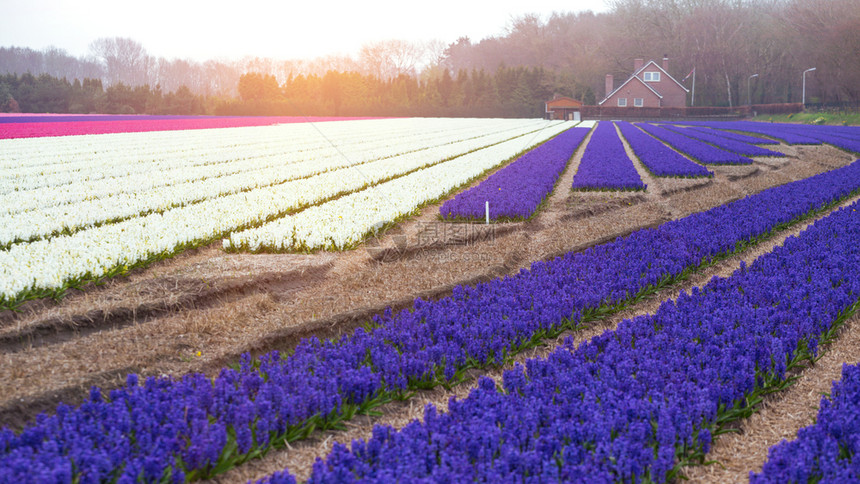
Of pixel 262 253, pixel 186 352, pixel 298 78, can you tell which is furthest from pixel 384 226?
pixel 298 78

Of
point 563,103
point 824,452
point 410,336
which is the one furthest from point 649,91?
point 824,452

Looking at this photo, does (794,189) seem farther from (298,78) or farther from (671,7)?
(671,7)

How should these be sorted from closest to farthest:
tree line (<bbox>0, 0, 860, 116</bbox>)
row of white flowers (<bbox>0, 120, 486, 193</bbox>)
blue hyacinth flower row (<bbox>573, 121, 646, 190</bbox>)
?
1. blue hyacinth flower row (<bbox>573, 121, 646, 190</bbox>)
2. row of white flowers (<bbox>0, 120, 486, 193</bbox>)
3. tree line (<bbox>0, 0, 860, 116</bbox>)

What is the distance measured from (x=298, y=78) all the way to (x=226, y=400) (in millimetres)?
81662

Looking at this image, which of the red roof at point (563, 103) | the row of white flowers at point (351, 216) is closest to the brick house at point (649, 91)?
the red roof at point (563, 103)

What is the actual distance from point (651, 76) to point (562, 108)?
16.0 metres

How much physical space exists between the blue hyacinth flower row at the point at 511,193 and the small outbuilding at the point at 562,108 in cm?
5903

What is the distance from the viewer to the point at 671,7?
108125 millimetres

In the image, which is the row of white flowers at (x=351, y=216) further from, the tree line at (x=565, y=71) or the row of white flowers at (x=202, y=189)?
the tree line at (x=565, y=71)

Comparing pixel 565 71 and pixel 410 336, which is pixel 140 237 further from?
pixel 565 71

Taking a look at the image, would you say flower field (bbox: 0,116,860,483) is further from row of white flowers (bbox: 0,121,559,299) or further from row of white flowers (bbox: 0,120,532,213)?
row of white flowers (bbox: 0,120,532,213)

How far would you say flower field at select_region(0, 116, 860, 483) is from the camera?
12.4ft

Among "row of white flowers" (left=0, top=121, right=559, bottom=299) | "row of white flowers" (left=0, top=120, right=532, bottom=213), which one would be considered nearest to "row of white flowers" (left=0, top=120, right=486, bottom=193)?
"row of white flowers" (left=0, top=120, right=532, bottom=213)

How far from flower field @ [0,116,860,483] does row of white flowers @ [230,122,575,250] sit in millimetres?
73
